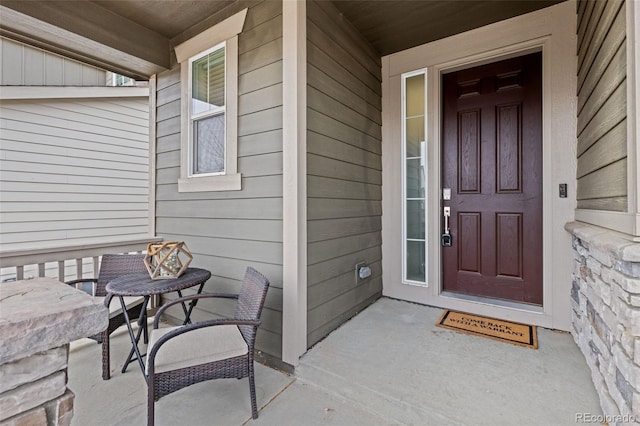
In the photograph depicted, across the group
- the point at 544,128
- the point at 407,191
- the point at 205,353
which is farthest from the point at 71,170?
the point at 544,128

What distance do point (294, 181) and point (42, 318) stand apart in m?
1.53

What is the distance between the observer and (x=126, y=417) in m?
1.69

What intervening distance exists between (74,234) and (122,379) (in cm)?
316

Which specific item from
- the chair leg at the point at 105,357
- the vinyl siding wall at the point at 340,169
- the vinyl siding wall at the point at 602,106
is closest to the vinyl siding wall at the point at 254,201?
the vinyl siding wall at the point at 340,169

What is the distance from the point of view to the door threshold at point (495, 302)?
2.54 meters

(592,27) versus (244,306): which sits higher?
(592,27)

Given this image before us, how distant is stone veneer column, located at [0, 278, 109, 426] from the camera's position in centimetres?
64

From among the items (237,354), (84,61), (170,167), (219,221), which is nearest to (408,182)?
(219,221)

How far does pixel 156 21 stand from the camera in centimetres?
277

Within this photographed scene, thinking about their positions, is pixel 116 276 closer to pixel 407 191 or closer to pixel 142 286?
pixel 142 286

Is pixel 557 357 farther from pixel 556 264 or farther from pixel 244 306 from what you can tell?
pixel 244 306

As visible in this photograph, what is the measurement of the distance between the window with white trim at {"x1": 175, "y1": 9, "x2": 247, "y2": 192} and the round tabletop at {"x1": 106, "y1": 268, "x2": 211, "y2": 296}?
30.2 inches

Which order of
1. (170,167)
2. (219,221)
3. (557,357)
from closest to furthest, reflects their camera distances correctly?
(557,357) < (219,221) < (170,167)

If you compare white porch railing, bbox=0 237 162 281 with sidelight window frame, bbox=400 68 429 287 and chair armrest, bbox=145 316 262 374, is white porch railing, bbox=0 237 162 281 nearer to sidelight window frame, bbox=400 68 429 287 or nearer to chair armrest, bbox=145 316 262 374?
chair armrest, bbox=145 316 262 374
